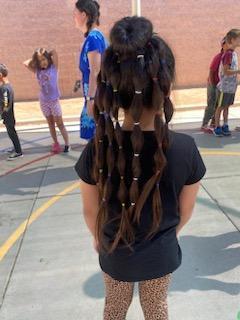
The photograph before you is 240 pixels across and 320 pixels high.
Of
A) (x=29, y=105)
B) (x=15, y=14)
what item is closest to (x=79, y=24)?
(x=29, y=105)

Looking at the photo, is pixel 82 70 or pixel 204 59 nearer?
pixel 82 70

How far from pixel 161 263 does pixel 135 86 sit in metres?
0.73

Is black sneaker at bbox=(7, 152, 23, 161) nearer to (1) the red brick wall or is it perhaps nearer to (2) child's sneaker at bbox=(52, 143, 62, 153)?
(2) child's sneaker at bbox=(52, 143, 62, 153)

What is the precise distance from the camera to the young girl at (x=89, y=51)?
3.78m

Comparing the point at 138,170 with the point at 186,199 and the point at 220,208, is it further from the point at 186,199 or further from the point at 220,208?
the point at 220,208

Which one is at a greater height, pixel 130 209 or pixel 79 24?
pixel 79 24

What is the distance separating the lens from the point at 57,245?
3.55m

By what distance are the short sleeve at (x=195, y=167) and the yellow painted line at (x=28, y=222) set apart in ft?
7.19

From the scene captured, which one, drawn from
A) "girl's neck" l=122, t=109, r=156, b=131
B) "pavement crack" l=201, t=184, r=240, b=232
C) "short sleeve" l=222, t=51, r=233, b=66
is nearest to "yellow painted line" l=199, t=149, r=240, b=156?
"pavement crack" l=201, t=184, r=240, b=232

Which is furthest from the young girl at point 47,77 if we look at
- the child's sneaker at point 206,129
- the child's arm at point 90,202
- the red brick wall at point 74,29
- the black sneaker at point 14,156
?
the red brick wall at point 74,29

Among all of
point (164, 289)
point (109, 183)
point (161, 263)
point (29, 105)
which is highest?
point (109, 183)

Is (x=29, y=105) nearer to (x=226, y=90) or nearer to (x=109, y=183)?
(x=226, y=90)

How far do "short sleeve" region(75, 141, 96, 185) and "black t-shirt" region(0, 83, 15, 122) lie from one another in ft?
14.1

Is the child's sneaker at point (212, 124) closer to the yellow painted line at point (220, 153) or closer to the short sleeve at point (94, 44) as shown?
the yellow painted line at point (220, 153)
